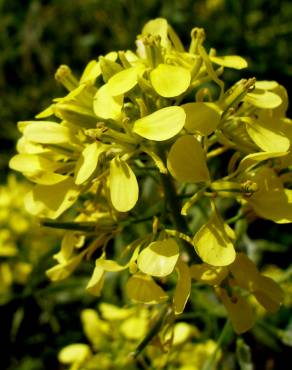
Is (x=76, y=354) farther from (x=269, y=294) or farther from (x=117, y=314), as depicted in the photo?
(x=269, y=294)

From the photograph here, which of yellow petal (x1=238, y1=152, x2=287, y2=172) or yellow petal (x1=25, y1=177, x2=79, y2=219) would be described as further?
yellow petal (x1=25, y1=177, x2=79, y2=219)

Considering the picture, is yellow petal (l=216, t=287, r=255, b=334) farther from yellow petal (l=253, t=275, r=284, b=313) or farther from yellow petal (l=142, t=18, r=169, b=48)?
yellow petal (l=142, t=18, r=169, b=48)


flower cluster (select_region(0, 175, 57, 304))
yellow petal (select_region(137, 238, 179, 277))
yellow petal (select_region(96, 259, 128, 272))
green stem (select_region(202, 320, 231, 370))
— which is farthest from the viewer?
flower cluster (select_region(0, 175, 57, 304))

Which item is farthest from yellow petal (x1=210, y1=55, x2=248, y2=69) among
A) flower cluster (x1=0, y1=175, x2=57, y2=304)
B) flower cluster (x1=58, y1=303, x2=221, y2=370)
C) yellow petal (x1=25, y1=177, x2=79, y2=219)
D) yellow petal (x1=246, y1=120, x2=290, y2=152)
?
flower cluster (x1=0, y1=175, x2=57, y2=304)

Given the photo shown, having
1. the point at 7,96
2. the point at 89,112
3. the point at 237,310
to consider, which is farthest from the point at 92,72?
the point at 7,96

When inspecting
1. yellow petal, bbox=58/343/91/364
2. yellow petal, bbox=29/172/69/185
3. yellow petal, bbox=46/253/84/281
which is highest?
yellow petal, bbox=29/172/69/185

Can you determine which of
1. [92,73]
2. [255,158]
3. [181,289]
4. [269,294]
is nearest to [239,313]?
[269,294]

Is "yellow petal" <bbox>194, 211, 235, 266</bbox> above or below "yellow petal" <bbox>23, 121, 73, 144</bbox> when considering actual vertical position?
below

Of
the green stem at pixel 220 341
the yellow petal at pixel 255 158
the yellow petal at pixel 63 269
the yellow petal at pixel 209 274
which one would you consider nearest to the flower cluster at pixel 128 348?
the green stem at pixel 220 341
